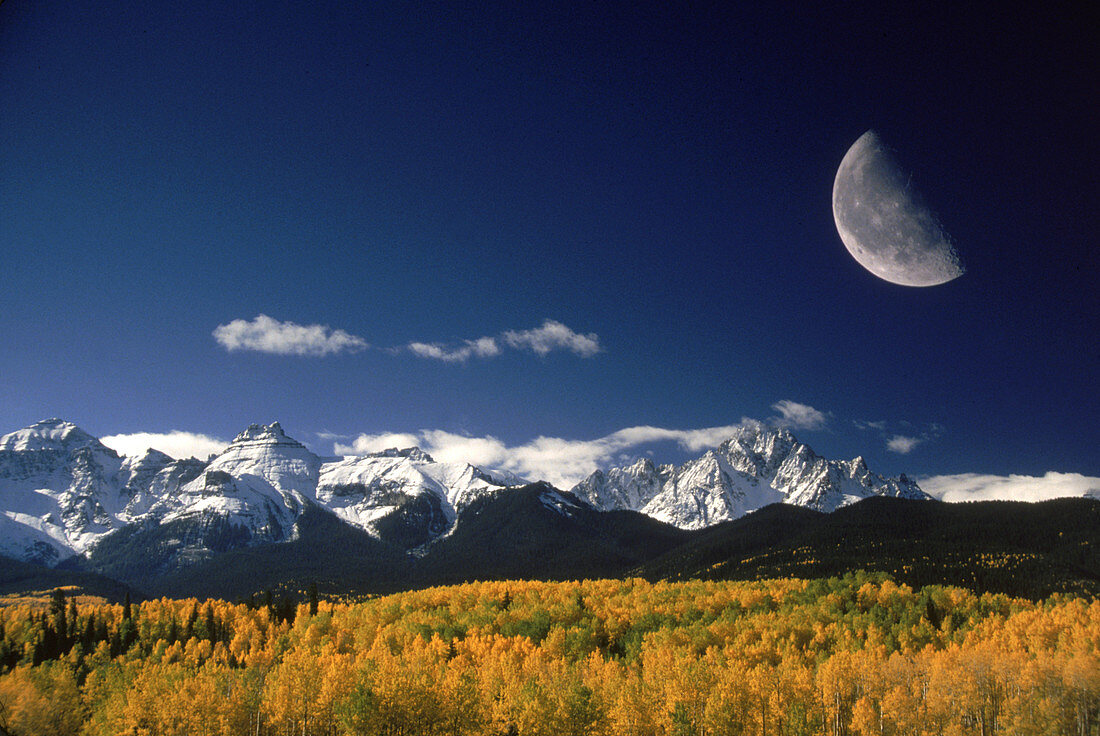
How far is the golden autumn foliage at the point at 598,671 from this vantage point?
56.0 meters

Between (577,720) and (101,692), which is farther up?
(577,720)

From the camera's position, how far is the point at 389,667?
6538cm

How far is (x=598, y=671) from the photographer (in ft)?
254

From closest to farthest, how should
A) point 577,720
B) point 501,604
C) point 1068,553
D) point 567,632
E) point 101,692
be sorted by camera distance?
point 577,720 → point 101,692 → point 567,632 → point 501,604 → point 1068,553

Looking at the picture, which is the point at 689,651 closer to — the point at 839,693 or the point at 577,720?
the point at 839,693

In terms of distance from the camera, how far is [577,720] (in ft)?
172

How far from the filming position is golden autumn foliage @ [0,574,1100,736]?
5603cm

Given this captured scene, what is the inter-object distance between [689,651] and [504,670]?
27.7m

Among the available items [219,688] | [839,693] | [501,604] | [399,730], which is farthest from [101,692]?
[839,693]

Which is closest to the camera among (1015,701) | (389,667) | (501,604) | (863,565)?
(1015,701)

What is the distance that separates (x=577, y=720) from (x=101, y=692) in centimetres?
6950

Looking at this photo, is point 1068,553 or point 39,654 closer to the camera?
point 39,654

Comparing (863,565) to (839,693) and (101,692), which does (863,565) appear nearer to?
(839,693)

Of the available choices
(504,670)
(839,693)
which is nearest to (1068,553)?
(839,693)
